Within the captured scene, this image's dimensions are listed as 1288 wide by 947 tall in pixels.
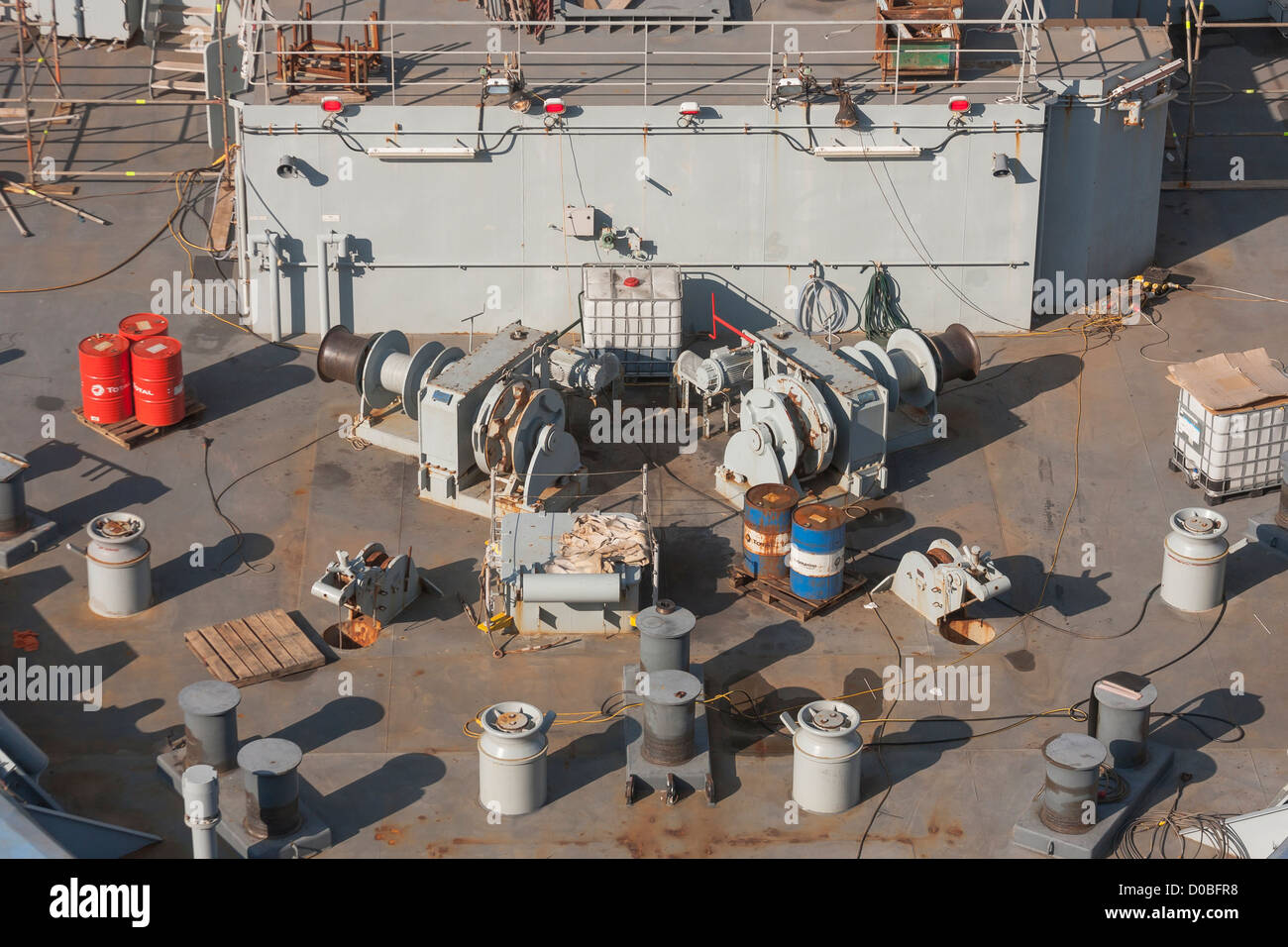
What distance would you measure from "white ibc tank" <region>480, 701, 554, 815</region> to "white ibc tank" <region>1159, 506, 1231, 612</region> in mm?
7685

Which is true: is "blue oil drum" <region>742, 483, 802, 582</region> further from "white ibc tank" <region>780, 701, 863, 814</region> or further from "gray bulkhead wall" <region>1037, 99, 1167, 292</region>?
"gray bulkhead wall" <region>1037, 99, 1167, 292</region>

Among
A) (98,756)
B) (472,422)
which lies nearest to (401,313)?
(472,422)

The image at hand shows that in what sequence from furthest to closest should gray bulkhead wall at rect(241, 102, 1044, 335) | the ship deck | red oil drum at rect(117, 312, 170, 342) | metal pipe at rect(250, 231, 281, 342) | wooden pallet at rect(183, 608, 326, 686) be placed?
metal pipe at rect(250, 231, 281, 342) → gray bulkhead wall at rect(241, 102, 1044, 335) → red oil drum at rect(117, 312, 170, 342) → wooden pallet at rect(183, 608, 326, 686) → the ship deck

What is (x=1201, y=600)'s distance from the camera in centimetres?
2411

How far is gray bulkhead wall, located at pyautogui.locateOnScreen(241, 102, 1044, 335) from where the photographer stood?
2866cm

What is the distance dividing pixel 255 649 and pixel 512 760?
158 inches

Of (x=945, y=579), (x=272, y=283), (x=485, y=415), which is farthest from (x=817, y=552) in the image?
(x=272, y=283)

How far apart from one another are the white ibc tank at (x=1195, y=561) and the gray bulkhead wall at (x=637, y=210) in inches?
A: 248

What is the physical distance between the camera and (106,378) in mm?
27000

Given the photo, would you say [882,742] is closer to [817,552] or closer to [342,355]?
[817,552]

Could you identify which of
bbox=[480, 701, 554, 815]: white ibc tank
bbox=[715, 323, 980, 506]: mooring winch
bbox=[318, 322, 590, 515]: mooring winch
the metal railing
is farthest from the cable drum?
bbox=[480, 701, 554, 815]: white ibc tank

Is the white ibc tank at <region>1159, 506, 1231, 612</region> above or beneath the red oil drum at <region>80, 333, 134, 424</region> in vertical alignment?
beneath

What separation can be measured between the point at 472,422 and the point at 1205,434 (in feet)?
29.2

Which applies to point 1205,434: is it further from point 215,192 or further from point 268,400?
point 215,192
